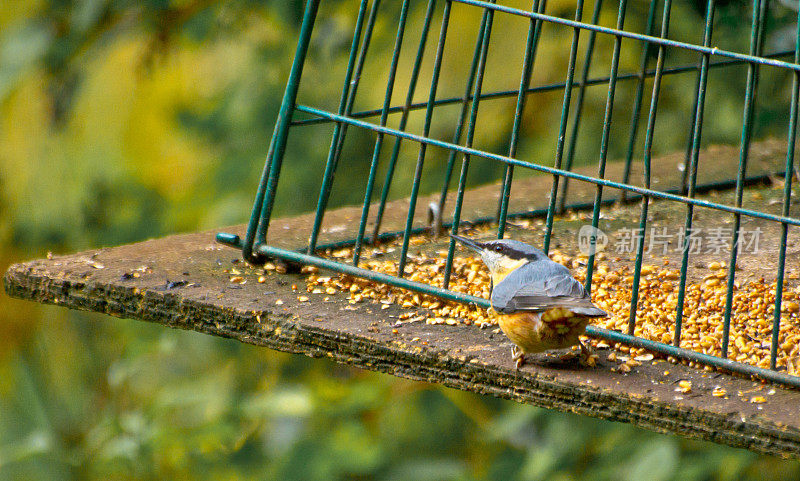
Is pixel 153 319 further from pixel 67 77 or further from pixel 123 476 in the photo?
pixel 67 77

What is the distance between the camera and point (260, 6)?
397cm

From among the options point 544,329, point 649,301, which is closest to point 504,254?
point 544,329

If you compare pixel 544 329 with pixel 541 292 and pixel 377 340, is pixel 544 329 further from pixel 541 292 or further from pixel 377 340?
pixel 377 340

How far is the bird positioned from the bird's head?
27mm

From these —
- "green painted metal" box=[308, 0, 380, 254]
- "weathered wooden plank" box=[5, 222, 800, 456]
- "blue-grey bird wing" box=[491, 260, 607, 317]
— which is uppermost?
"green painted metal" box=[308, 0, 380, 254]

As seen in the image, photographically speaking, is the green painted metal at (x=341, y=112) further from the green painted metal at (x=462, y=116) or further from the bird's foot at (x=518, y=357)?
the bird's foot at (x=518, y=357)

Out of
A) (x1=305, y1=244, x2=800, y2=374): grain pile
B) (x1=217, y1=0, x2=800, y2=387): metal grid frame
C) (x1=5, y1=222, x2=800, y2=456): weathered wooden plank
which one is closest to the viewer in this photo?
(x1=5, y1=222, x2=800, y2=456): weathered wooden plank

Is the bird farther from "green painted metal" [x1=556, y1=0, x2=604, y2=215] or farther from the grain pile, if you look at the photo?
"green painted metal" [x1=556, y1=0, x2=604, y2=215]

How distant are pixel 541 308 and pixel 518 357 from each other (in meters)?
0.13

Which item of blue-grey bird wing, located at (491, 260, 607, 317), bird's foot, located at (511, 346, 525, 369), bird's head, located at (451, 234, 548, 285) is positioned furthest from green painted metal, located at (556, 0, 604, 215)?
bird's foot, located at (511, 346, 525, 369)

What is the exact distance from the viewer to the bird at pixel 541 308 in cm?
193

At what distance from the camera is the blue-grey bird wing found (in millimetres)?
1933

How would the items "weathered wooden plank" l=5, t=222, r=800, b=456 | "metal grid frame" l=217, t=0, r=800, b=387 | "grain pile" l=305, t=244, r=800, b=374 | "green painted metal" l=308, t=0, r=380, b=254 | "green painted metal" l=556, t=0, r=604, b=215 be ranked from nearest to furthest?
1. "weathered wooden plank" l=5, t=222, r=800, b=456
2. "metal grid frame" l=217, t=0, r=800, b=387
3. "grain pile" l=305, t=244, r=800, b=374
4. "green painted metal" l=308, t=0, r=380, b=254
5. "green painted metal" l=556, t=0, r=604, b=215

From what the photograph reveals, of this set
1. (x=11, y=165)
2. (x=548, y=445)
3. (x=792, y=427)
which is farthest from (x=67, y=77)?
(x=792, y=427)
